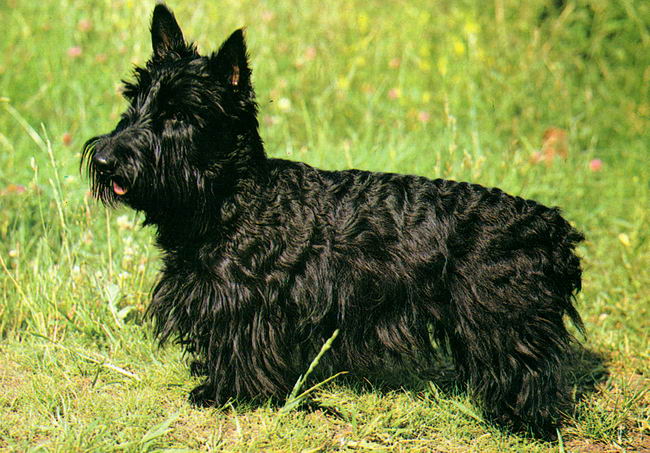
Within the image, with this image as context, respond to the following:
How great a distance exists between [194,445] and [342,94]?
3857mm

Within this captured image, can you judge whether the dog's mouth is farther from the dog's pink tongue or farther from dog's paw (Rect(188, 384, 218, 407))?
dog's paw (Rect(188, 384, 218, 407))

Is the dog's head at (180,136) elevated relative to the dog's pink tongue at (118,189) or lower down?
elevated

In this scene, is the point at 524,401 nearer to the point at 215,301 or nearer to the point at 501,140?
the point at 215,301

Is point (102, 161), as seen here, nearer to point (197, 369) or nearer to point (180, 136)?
point (180, 136)

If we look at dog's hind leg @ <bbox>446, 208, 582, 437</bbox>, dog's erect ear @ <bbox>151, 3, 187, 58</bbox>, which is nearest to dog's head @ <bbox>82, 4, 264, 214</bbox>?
dog's erect ear @ <bbox>151, 3, 187, 58</bbox>

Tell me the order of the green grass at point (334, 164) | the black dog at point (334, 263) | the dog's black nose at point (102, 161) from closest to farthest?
the dog's black nose at point (102, 161) < the black dog at point (334, 263) < the green grass at point (334, 164)

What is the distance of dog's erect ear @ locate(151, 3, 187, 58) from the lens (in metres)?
2.65

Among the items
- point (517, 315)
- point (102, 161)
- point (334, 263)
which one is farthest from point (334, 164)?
point (102, 161)

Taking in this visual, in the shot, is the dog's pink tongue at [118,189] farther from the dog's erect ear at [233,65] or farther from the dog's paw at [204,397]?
the dog's paw at [204,397]

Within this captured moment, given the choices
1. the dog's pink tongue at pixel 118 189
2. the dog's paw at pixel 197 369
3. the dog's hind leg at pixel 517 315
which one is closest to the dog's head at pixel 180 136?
the dog's pink tongue at pixel 118 189

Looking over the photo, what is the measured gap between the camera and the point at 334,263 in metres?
2.67

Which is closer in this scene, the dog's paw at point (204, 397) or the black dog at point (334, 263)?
the black dog at point (334, 263)

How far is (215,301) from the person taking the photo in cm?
262

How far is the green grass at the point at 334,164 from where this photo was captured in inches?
107
